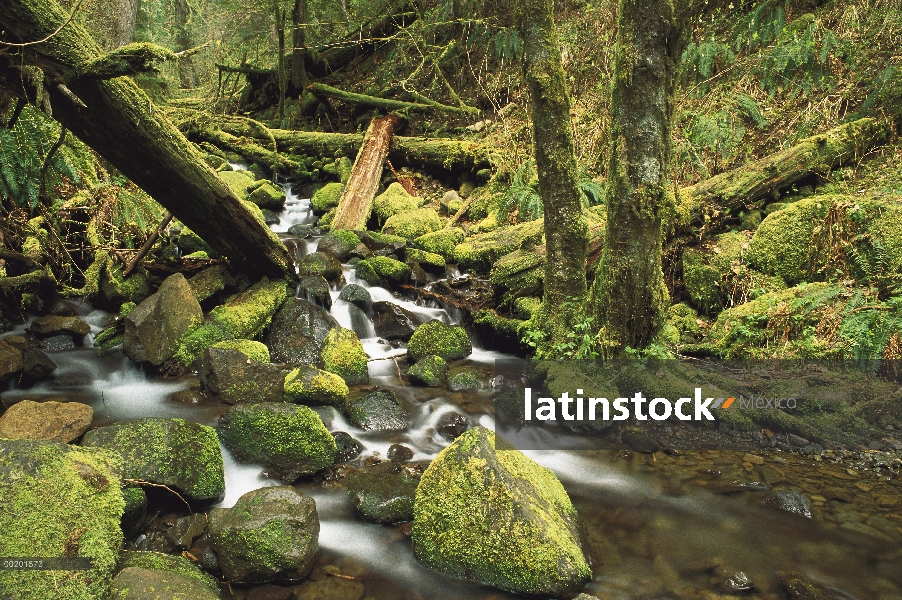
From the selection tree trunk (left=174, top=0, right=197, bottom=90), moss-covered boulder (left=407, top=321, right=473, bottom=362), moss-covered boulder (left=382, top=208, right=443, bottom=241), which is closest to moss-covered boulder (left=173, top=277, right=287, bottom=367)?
moss-covered boulder (left=407, top=321, right=473, bottom=362)

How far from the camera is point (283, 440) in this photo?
14.6 feet

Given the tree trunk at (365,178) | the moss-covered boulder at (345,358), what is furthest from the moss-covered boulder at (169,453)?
the tree trunk at (365,178)

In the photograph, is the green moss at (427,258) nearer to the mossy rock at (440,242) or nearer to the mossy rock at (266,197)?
the mossy rock at (440,242)

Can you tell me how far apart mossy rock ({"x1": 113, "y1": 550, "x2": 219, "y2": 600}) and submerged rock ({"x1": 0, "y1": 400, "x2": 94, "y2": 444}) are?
1.36 metres

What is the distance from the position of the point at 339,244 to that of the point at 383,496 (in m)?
5.51

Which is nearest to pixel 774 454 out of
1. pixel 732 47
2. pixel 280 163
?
pixel 732 47

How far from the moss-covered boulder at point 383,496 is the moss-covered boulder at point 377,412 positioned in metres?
0.99

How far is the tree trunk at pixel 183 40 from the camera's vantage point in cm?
2043

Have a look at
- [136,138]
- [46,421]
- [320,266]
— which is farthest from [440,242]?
[46,421]

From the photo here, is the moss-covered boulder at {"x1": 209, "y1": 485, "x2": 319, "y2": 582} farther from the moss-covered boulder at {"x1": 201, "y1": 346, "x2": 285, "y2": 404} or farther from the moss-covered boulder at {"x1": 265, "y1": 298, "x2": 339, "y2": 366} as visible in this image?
the moss-covered boulder at {"x1": 265, "y1": 298, "x2": 339, "y2": 366}

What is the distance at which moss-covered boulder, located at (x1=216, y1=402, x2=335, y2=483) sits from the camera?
4.47 meters

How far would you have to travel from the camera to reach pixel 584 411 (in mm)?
5410

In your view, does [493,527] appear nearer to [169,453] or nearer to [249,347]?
[169,453]

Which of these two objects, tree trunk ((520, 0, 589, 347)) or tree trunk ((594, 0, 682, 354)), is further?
tree trunk ((520, 0, 589, 347))
